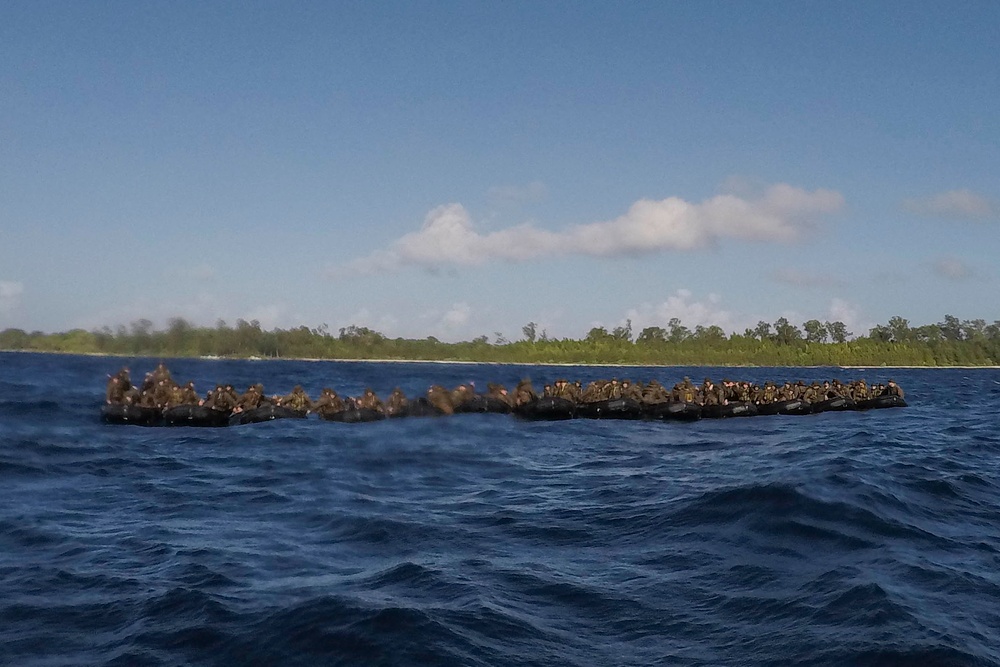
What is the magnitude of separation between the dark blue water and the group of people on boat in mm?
9506

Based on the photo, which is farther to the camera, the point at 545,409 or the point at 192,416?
the point at 545,409

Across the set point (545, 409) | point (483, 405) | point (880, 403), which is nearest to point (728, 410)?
point (545, 409)

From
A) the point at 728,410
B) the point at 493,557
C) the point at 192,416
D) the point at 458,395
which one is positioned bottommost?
the point at 493,557

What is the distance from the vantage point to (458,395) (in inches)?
1869

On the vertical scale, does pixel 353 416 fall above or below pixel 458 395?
below

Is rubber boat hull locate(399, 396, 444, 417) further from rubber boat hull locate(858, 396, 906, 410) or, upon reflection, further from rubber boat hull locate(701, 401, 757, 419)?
rubber boat hull locate(858, 396, 906, 410)

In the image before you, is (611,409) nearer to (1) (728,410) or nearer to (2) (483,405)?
(1) (728,410)

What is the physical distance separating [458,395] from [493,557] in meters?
30.8

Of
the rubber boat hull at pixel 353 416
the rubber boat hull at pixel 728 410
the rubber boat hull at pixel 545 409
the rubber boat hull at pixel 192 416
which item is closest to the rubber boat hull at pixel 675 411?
the rubber boat hull at pixel 728 410

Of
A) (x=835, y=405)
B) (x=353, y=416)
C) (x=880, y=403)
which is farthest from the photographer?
(x=880, y=403)

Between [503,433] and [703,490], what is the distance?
54.5 feet

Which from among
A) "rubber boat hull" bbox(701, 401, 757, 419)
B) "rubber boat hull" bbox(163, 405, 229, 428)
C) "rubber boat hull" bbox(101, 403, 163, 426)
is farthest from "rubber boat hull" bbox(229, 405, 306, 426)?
"rubber boat hull" bbox(701, 401, 757, 419)

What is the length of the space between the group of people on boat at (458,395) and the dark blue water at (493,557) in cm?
951

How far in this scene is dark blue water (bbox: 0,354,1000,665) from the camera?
482 inches
